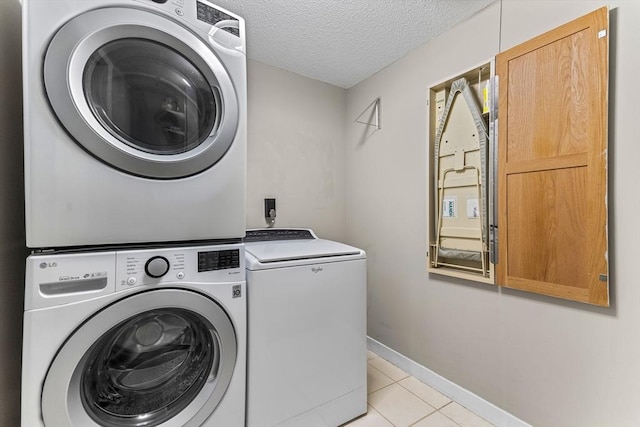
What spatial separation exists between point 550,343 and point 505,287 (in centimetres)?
29

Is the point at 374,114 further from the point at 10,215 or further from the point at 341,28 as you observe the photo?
the point at 10,215

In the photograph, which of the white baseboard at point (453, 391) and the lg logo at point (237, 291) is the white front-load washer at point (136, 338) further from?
the white baseboard at point (453, 391)

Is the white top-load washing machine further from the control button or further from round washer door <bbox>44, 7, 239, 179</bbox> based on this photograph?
round washer door <bbox>44, 7, 239, 179</bbox>

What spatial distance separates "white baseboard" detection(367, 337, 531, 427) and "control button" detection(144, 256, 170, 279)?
5.76 ft

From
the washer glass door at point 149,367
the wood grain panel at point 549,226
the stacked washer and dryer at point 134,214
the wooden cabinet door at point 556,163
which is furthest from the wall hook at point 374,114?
the washer glass door at point 149,367

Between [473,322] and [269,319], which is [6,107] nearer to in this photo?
[269,319]

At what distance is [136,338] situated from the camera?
1069 mm

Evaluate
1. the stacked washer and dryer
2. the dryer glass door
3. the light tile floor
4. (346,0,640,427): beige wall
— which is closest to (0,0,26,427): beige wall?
the stacked washer and dryer

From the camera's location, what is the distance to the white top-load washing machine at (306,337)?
3.96 ft

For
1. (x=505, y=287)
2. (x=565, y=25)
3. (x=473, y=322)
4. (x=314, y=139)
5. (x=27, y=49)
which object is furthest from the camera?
(x=314, y=139)

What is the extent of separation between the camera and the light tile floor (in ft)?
4.84

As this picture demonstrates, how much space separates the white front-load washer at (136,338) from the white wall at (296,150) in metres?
1.08

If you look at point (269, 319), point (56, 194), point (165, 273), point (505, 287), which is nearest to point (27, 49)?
point (56, 194)

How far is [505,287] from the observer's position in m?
1.46
